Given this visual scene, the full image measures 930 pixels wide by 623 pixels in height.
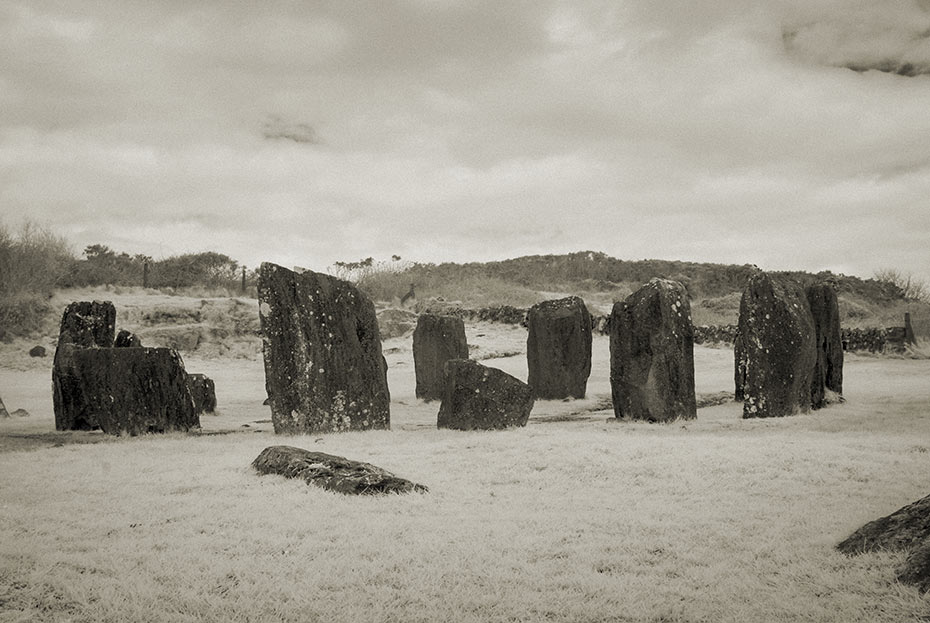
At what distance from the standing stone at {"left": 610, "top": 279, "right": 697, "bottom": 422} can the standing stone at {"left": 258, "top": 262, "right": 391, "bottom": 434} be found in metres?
3.99

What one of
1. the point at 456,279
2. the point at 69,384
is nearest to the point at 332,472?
the point at 69,384

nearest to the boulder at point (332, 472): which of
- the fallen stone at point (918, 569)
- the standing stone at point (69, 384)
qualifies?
the fallen stone at point (918, 569)

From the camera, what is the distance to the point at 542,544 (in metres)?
4.77

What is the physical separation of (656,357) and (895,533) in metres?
7.29

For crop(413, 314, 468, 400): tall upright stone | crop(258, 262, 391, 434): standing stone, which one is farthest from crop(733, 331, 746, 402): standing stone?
crop(258, 262, 391, 434): standing stone

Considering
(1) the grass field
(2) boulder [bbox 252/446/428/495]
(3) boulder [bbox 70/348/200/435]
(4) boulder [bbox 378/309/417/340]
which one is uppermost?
(4) boulder [bbox 378/309/417/340]

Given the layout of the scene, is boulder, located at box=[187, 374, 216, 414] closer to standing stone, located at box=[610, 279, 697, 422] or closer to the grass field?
the grass field

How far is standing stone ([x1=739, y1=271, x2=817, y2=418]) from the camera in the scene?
11.6 metres

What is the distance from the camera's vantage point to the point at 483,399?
10.9 meters

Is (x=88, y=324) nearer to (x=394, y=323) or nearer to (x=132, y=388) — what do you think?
(x=132, y=388)

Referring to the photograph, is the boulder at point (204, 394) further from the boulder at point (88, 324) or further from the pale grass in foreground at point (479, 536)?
the pale grass in foreground at point (479, 536)

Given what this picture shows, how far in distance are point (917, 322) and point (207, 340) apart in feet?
92.8

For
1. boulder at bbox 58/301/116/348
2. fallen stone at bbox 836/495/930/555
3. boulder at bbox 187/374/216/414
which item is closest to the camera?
fallen stone at bbox 836/495/930/555

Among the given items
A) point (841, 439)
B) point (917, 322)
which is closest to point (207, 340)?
point (841, 439)
